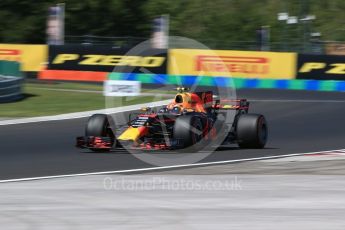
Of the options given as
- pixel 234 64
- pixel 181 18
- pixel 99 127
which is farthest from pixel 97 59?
pixel 181 18

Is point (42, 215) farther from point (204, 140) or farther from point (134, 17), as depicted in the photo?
point (134, 17)

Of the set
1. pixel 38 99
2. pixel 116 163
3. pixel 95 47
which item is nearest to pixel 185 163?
pixel 116 163

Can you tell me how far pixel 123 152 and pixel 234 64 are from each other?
1786cm

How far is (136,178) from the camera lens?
11414mm

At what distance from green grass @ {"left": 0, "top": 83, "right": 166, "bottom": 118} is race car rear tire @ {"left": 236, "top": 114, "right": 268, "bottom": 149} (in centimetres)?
801

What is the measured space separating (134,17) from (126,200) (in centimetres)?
4797

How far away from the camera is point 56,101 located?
82.6 feet

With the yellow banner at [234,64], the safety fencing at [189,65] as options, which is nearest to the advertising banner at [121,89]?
the safety fencing at [189,65]

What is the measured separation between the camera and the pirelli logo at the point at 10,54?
34250 mm

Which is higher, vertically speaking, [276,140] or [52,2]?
[52,2]

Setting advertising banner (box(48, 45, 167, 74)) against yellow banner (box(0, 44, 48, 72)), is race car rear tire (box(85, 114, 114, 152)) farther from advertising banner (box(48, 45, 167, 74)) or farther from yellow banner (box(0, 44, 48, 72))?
yellow banner (box(0, 44, 48, 72))

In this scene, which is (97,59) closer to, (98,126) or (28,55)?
(28,55)

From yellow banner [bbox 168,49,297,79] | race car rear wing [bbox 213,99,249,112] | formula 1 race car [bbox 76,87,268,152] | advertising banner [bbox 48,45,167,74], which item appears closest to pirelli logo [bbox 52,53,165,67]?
advertising banner [bbox 48,45,167,74]

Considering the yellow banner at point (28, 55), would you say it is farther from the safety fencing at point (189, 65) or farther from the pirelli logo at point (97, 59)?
the pirelli logo at point (97, 59)
